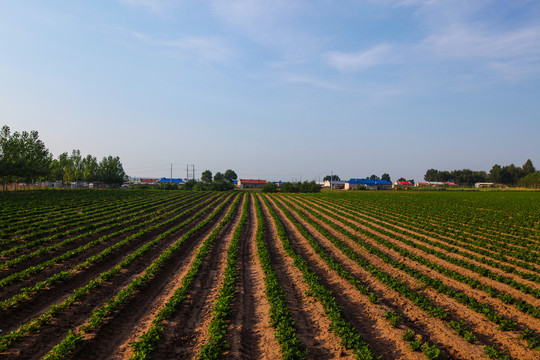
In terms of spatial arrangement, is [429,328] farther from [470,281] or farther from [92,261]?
[92,261]

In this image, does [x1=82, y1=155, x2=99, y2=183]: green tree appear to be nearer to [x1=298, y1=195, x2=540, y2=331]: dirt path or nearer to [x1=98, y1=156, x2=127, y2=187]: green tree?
[x1=98, y1=156, x2=127, y2=187]: green tree

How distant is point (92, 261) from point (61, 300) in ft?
12.9

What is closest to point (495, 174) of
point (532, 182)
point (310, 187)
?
point (532, 182)

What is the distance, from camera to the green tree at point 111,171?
104 meters

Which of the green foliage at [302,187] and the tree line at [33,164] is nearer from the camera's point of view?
the tree line at [33,164]

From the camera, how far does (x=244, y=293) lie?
10086 mm

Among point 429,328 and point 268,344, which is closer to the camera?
point 268,344

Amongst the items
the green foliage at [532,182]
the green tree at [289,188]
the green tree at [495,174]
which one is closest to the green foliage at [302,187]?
the green tree at [289,188]

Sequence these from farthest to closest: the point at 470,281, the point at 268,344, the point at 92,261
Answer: the point at 92,261
the point at 470,281
the point at 268,344

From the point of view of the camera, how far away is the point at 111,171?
107 m

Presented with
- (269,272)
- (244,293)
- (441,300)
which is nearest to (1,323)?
(244,293)

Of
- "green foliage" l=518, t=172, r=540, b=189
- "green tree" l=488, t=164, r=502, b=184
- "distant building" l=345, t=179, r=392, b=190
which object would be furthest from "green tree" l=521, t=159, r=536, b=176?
"distant building" l=345, t=179, r=392, b=190

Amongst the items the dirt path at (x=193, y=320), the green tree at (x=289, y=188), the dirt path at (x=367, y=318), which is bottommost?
the dirt path at (x=367, y=318)

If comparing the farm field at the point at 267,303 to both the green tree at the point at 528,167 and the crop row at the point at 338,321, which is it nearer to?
the crop row at the point at 338,321
